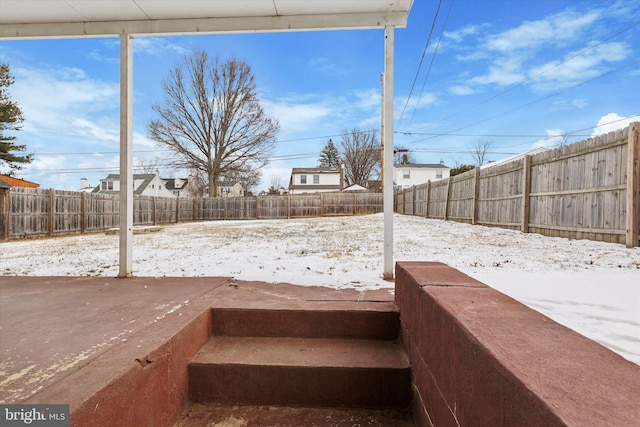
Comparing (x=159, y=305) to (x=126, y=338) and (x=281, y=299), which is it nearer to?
(x=126, y=338)

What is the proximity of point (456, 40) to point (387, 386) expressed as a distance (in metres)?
17.0

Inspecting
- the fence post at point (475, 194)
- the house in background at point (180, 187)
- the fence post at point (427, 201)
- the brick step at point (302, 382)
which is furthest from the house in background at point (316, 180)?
the brick step at point (302, 382)

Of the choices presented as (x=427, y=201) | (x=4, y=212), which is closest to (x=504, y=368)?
(x=4, y=212)

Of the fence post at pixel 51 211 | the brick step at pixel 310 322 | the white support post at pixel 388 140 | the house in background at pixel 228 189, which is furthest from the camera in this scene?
the house in background at pixel 228 189

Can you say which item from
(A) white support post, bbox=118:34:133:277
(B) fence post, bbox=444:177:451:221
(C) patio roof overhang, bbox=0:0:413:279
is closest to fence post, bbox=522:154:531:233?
(B) fence post, bbox=444:177:451:221

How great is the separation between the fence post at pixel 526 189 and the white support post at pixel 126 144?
710cm

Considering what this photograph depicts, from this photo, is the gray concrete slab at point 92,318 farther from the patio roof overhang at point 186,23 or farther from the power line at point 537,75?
the power line at point 537,75

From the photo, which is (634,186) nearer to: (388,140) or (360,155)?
(388,140)

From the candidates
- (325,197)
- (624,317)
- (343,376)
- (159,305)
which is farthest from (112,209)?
(624,317)

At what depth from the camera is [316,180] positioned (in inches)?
1236

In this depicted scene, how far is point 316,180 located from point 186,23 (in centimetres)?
2850

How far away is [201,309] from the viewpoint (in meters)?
1.86

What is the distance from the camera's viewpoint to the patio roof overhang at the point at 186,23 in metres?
2.77

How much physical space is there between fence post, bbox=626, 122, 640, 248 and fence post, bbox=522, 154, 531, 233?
7.14 ft
